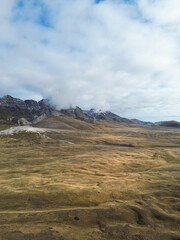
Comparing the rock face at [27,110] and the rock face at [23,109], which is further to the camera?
the rock face at [27,110]

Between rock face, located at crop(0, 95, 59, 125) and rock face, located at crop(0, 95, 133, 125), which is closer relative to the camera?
rock face, located at crop(0, 95, 59, 125)

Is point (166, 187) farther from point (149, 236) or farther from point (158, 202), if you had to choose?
point (149, 236)

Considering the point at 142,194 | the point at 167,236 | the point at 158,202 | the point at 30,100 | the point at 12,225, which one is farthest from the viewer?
the point at 30,100

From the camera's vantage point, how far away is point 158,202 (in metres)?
6.15

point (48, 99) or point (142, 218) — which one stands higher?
point (48, 99)

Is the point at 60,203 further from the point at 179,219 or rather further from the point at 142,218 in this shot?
the point at 179,219

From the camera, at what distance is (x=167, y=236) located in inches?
166

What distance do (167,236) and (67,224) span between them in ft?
9.61

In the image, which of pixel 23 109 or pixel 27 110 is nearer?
pixel 23 109

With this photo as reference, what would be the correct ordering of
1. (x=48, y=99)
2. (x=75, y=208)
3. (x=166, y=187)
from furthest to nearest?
(x=48, y=99) → (x=166, y=187) → (x=75, y=208)

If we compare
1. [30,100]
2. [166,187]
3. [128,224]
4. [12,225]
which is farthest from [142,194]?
[30,100]

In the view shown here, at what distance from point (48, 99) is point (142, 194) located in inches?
7611

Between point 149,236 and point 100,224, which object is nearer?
point 149,236

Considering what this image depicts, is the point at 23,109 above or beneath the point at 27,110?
above
